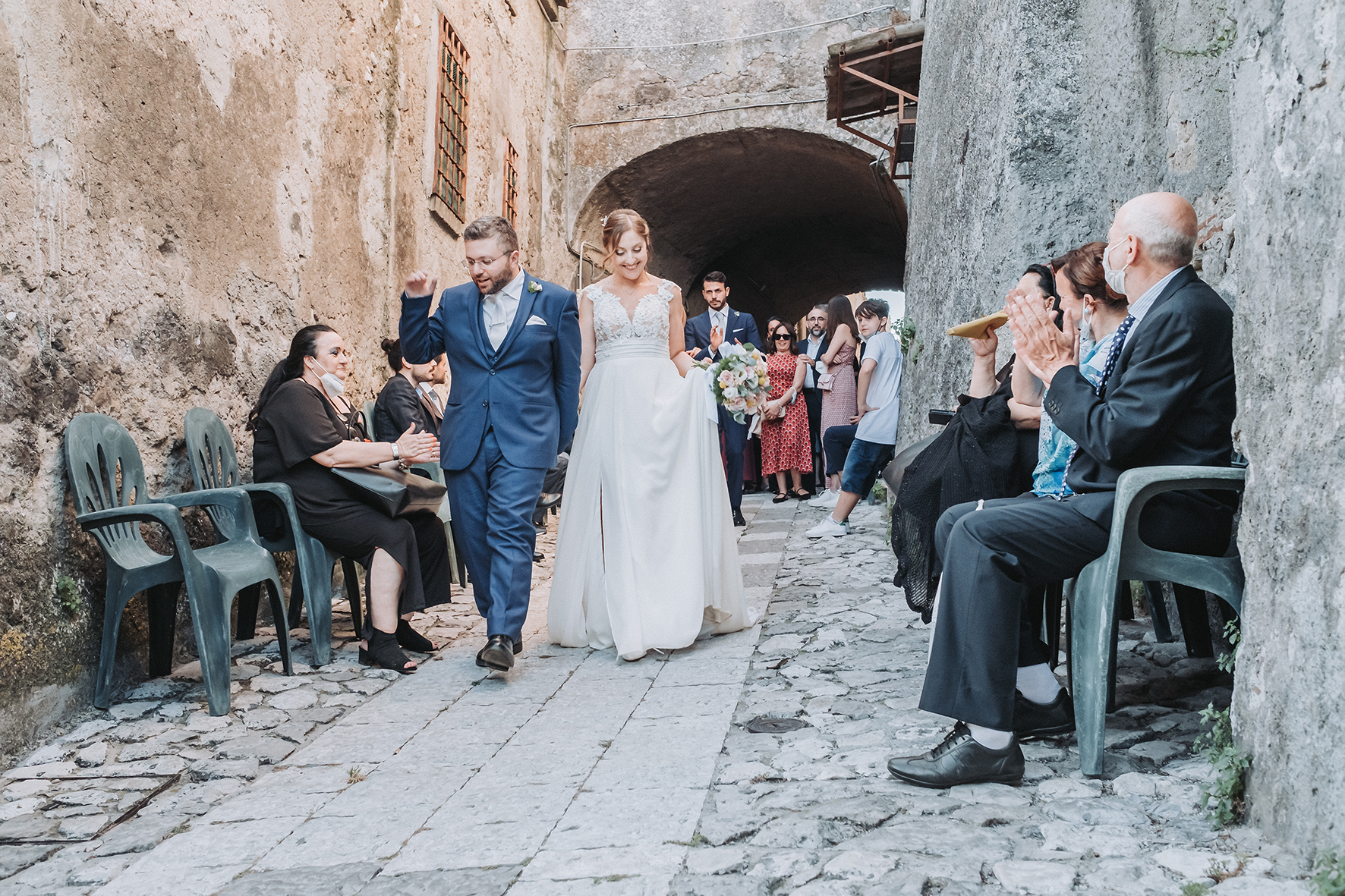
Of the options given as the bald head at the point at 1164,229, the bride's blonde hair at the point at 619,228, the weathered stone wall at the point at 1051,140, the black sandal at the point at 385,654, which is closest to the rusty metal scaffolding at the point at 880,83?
the weathered stone wall at the point at 1051,140

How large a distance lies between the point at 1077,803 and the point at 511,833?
4.21 feet

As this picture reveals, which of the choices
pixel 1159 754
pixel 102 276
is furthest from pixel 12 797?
pixel 1159 754

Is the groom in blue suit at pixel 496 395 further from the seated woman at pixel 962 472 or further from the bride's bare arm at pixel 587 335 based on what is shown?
the seated woman at pixel 962 472

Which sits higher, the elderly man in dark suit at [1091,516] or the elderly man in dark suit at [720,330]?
the elderly man in dark suit at [720,330]

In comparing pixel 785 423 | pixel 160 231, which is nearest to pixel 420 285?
pixel 160 231

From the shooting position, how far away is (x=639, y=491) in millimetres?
4520

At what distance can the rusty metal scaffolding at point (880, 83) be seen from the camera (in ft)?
32.3

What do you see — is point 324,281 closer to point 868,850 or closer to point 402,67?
point 402,67

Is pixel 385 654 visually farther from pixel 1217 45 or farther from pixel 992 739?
pixel 1217 45

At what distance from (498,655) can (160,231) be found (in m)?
2.30

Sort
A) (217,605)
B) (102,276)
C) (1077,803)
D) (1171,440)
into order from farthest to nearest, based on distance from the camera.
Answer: (102,276), (217,605), (1171,440), (1077,803)

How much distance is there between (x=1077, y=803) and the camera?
245 centimetres

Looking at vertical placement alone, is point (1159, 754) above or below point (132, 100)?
below

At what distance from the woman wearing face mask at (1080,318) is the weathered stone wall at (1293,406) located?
789mm
